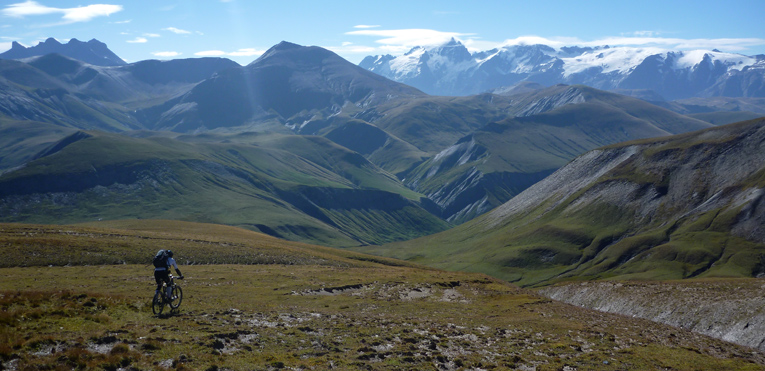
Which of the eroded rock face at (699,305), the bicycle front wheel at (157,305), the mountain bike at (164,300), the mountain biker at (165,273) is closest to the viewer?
the bicycle front wheel at (157,305)

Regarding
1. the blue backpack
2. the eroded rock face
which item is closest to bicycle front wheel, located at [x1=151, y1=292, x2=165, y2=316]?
the blue backpack

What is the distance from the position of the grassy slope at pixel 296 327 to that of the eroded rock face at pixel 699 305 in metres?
10.4

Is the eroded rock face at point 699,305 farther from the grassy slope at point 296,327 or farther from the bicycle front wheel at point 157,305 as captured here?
the bicycle front wheel at point 157,305

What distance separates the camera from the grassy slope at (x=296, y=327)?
25.3m

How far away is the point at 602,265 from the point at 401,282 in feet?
433

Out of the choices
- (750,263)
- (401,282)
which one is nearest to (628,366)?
(401,282)

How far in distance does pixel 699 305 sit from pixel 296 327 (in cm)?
4981

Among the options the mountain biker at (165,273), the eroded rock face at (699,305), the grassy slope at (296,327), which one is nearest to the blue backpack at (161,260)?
the mountain biker at (165,273)

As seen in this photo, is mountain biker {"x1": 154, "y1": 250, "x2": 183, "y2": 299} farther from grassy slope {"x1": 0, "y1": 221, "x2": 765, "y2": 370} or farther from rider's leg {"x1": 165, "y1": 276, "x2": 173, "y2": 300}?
grassy slope {"x1": 0, "y1": 221, "x2": 765, "y2": 370}

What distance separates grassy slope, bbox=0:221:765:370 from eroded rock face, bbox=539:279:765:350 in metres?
10.4

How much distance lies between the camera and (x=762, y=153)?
191 meters

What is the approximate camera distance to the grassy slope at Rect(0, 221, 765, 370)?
25266 millimetres

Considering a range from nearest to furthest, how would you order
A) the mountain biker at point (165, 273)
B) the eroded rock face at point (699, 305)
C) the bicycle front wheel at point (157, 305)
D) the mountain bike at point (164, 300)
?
the bicycle front wheel at point (157, 305)
the mountain bike at point (164, 300)
the mountain biker at point (165, 273)
the eroded rock face at point (699, 305)

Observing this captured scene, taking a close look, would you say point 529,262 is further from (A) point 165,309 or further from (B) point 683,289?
(A) point 165,309
